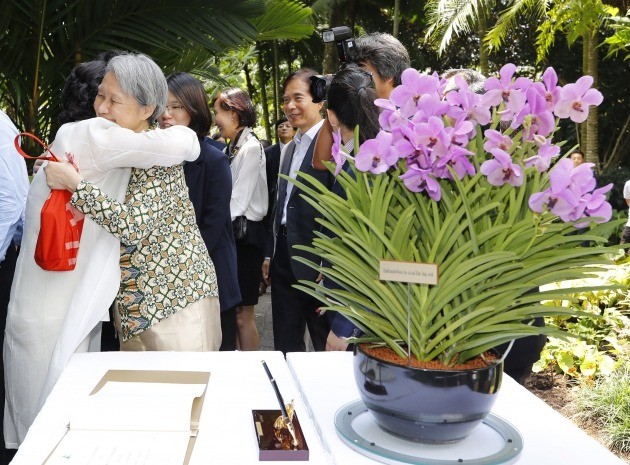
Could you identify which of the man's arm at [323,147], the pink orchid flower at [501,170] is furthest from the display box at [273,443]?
the man's arm at [323,147]

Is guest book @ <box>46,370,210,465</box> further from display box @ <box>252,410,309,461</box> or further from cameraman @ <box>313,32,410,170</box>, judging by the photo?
cameraman @ <box>313,32,410,170</box>

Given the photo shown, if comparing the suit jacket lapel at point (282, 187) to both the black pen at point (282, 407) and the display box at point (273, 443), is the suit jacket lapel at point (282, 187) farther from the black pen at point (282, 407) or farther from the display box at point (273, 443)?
the display box at point (273, 443)

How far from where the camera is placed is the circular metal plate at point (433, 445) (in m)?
1.24

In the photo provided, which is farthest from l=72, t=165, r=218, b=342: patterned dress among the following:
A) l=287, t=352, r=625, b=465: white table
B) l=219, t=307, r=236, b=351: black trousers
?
l=219, t=307, r=236, b=351: black trousers

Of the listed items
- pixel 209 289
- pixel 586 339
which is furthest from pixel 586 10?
pixel 209 289

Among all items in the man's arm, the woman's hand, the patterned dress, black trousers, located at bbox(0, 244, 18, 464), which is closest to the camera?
the woman's hand

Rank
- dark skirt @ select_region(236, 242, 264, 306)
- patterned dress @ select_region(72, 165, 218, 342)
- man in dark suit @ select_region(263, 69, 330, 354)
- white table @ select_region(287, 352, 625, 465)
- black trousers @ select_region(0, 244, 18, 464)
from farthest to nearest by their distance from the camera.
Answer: dark skirt @ select_region(236, 242, 264, 306), man in dark suit @ select_region(263, 69, 330, 354), black trousers @ select_region(0, 244, 18, 464), patterned dress @ select_region(72, 165, 218, 342), white table @ select_region(287, 352, 625, 465)

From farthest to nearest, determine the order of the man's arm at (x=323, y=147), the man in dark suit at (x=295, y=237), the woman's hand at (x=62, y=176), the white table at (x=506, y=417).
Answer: the man in dark suit at (x=295, y=237) < the man's arm at (x=323, y=147) < the woman's hand at (x=62, y=176) < the white table at (x=506, y=417)

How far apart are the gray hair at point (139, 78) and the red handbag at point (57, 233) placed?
324mm

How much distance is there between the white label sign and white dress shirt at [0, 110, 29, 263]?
5.36ft

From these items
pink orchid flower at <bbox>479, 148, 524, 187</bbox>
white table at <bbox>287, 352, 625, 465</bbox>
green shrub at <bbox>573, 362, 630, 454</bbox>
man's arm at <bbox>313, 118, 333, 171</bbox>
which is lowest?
green shrub at <bbox>573, 362, 630, 454</bbox>

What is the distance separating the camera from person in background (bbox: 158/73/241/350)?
2.94m

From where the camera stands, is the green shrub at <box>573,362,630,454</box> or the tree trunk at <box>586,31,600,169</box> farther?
the tree trunk at <box>586,31,600,169</box>

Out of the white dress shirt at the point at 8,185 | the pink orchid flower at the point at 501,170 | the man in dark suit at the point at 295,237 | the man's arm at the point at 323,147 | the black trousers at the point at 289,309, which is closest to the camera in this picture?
the pink orchid flower at the point at 501,170
